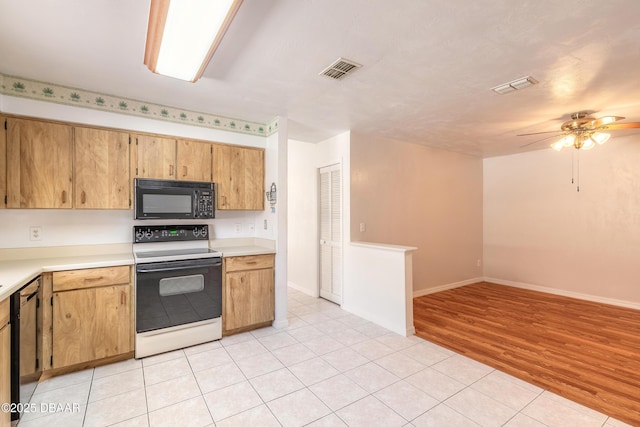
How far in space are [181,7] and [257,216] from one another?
2.58 m

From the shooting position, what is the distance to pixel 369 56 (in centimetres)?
213

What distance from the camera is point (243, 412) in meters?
1.99

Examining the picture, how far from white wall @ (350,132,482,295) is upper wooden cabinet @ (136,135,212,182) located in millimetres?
1955

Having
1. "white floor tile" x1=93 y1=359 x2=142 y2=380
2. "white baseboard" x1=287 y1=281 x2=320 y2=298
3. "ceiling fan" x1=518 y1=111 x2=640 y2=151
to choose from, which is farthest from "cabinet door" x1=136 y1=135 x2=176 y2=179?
"ceiling fan" x1=518 y1=111 x2=640 y2=151

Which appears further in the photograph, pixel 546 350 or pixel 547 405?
pixel 546 350

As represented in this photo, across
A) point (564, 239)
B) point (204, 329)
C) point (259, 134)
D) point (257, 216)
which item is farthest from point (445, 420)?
point (564, 239)

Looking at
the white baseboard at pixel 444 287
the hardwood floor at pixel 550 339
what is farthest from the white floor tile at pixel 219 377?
the white baseboard at pixel 444 287

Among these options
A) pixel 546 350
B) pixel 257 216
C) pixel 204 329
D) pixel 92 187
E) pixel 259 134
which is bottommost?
pixel 546 350

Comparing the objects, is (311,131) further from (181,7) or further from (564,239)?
(564,239)

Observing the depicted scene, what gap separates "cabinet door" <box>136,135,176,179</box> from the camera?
294cm

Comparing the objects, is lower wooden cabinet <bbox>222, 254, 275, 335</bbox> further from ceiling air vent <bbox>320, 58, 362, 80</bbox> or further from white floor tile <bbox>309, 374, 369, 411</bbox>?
ceiling air vent <bbox>320, 58, 362, 80</bbox>

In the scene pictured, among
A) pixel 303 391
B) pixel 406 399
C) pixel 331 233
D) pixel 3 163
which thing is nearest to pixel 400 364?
pixel 406 399

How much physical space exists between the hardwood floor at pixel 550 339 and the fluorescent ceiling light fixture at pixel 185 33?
133 inches

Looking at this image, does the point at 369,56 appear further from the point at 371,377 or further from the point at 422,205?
the point at 422,205
